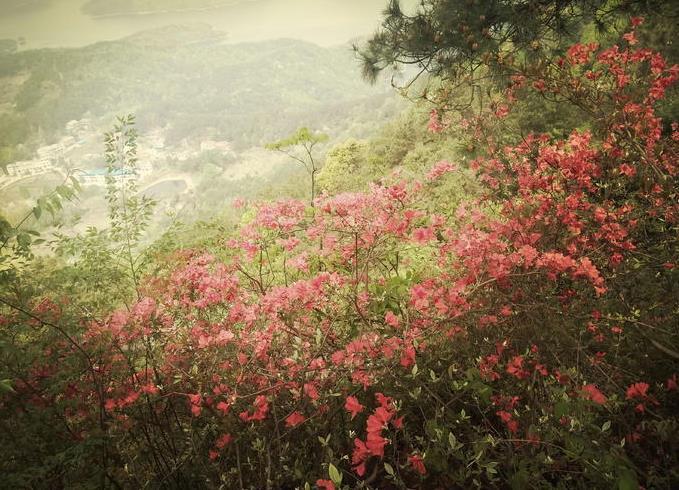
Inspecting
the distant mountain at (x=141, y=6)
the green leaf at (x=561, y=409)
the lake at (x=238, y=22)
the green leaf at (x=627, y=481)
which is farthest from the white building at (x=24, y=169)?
the distant mountain at (x=141, y=6)

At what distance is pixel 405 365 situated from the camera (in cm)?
196

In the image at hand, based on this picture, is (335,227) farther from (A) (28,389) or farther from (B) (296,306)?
(A) (28,389)

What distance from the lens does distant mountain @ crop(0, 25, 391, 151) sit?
52219mm

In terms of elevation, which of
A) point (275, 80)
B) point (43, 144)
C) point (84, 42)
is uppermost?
point (84, 42)

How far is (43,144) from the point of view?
4691cm

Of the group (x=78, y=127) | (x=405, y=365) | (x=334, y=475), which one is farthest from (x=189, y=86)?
(x=334, y=475)

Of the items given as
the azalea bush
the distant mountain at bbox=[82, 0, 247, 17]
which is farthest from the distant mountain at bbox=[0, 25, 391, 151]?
the azalea bush

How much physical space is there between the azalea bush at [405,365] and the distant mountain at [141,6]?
88723mm

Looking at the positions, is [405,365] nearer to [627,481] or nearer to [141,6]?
[627,481]

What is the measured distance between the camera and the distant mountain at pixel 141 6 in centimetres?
6875

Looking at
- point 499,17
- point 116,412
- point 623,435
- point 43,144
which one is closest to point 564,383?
point 623,435

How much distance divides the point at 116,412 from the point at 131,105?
82.5 m

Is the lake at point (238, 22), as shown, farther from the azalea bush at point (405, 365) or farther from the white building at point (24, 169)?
the azalea bush at point (405, 365)

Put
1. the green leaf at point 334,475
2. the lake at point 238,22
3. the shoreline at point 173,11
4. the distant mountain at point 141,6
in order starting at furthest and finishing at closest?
the shoreline at point 173,11 < the distant mountain at point 141,6 < the lake at point 238,22 < the green leaf at point 334,475
